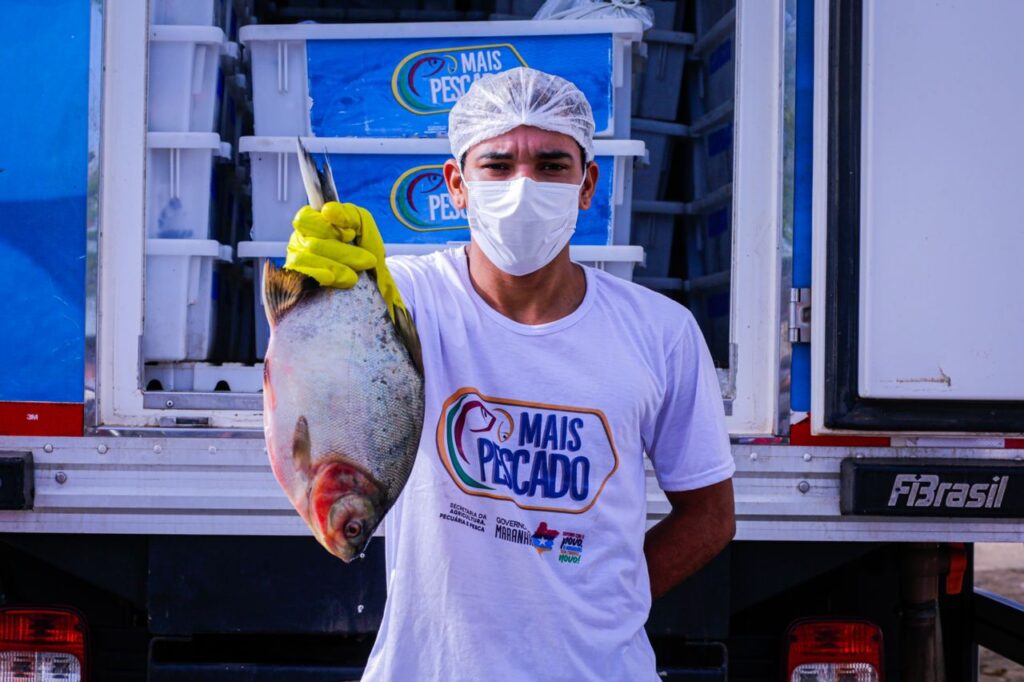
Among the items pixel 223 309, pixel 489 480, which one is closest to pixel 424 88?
pixel 223 309

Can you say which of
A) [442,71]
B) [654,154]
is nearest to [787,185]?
[442,71]

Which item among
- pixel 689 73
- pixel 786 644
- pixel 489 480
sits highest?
pixel 689 73

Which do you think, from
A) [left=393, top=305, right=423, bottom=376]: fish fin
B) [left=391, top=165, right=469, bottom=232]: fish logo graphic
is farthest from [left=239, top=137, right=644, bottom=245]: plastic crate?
[left=393, top=305, right=423, bottom=376]: fish fin

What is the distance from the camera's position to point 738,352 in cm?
264

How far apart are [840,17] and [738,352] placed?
77cm

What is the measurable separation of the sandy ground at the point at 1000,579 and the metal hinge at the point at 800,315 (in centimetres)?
337

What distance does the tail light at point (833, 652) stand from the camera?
2.70 m

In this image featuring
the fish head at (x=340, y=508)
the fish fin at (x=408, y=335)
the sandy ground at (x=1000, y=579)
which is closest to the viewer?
the fish head at (x=340, y=508)

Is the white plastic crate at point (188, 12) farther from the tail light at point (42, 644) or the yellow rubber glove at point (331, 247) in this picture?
the yellow rubber glove at point (331, 247)

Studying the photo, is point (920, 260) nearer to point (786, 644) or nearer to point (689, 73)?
point (786, 644)

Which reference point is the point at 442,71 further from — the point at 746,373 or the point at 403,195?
the point at 746,373

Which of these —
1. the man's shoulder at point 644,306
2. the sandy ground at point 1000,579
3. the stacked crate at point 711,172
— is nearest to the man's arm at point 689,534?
the man's shoulder at point 644,306

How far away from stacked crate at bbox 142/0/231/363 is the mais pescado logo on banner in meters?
0.49

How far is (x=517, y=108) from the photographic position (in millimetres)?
1790
